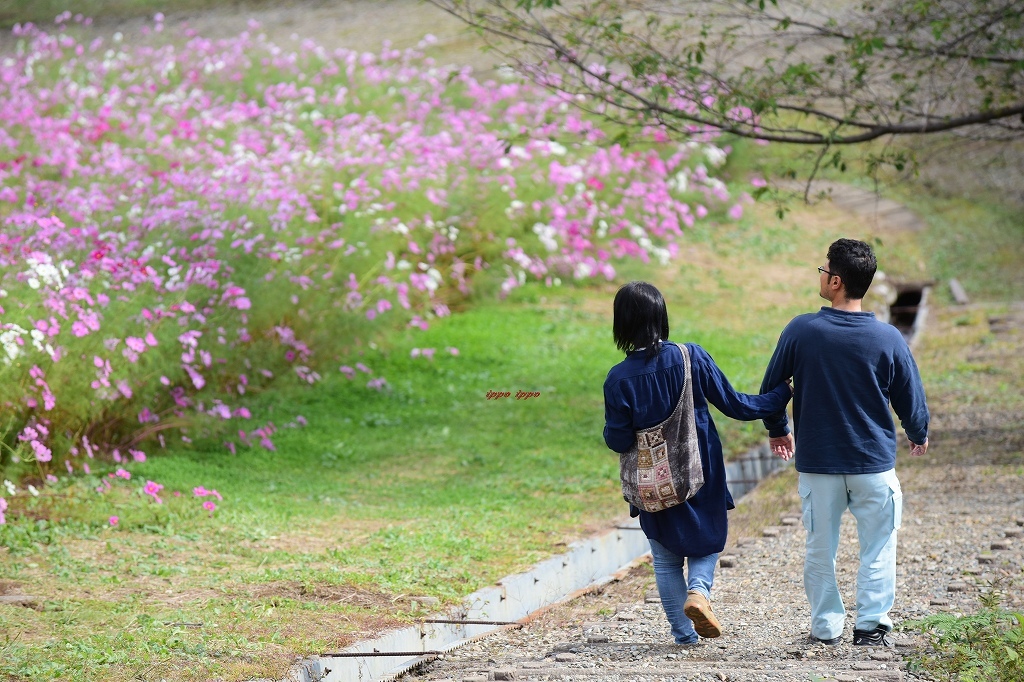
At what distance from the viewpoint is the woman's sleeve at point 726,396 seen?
3945 mm

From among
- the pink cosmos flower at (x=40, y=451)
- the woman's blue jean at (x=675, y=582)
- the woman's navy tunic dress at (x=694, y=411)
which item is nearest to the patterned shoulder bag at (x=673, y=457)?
the woman's navy tunic dress at (x=694, y=411)

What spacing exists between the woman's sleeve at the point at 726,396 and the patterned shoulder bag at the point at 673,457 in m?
0.05

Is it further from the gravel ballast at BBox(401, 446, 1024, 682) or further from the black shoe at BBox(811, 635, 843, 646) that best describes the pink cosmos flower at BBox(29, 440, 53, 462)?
the black shoe at BBox(811, 635, 843, 646)

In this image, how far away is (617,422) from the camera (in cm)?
396

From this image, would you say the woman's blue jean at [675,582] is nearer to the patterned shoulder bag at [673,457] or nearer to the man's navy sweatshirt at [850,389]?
the patterned shoulder bag at [673,457]

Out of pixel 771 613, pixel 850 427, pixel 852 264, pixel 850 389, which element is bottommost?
pixel 771 613

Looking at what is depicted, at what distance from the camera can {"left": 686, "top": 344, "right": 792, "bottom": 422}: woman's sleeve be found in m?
3.95

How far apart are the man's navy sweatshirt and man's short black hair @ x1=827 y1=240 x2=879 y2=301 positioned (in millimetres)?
99

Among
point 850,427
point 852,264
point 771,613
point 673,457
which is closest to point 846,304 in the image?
point 852,264

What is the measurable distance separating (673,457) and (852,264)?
88cm

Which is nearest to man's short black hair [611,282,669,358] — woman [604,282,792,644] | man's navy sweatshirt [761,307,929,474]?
woman [604,282,792,644]

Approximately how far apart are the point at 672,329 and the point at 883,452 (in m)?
7.66

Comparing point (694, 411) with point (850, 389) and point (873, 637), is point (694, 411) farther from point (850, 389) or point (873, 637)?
point (873, 637)

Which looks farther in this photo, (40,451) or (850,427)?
(40,451)
